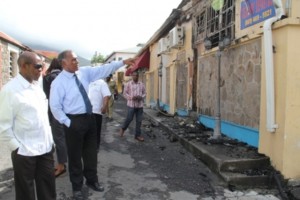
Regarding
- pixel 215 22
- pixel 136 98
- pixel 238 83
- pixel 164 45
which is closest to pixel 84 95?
pixel 238 83

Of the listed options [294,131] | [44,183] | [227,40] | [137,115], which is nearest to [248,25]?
[227,40]

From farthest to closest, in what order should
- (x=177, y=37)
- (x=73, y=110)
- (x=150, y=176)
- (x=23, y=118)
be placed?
(x=177, y=37) → (x=150, y=176) → (x=73, y=110) → (x=23, y=118)

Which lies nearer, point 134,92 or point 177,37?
point 134,92

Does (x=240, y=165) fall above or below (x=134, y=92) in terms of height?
below

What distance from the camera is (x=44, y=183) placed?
3.92 m

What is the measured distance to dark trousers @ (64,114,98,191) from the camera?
498 centimetres

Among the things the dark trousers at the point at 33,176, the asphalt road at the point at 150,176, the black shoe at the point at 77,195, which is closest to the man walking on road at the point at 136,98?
the asphalt road at the point at 150,176

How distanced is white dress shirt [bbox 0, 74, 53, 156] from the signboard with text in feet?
14.0

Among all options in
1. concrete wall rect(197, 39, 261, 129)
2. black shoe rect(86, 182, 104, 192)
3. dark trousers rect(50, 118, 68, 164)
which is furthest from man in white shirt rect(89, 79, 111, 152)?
concrete wall rect(197, 39, 261, 129)

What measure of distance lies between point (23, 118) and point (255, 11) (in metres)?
4.97

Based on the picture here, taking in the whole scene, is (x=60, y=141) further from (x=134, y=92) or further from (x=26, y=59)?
(x=134, y=92)

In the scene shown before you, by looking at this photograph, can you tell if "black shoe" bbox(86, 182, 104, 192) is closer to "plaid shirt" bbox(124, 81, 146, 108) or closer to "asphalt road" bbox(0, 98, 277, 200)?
"asphalt road" bbox(0, 98, 277, 200)

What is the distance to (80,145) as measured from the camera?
509 cm

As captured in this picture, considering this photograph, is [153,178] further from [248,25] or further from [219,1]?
[219,1]
